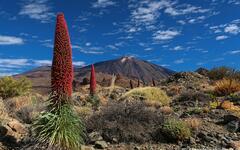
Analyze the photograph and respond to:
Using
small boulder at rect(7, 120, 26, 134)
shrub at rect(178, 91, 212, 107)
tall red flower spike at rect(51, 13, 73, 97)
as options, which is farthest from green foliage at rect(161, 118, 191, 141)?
shrub at rect(178, 91, 212, 107)

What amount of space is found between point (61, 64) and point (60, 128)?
4.56 feet

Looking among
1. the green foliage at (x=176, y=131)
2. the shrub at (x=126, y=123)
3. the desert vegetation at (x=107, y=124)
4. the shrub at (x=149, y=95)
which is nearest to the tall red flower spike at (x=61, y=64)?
the desert vegetation at (x=107, y=124)

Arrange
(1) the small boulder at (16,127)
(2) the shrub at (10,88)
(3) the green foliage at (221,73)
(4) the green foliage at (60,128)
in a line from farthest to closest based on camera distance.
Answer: (3) the green foliage at (221,73) → (2) the shrub at (10,88) → (1) the small boulder at (16,127) → (4) the green foliage at (60,128)

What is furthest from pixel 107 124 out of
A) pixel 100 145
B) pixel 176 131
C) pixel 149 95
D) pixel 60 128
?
pixel 149 95

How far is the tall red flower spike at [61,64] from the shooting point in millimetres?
9094

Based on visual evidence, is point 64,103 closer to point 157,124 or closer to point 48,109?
Answer: point 48,109

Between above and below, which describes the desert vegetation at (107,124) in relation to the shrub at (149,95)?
below

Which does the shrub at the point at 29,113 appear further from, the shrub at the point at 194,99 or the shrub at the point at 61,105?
the shrub at the point at 194,99

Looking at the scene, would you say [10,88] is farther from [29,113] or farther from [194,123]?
[194,123]

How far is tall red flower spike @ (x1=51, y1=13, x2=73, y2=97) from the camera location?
29.8 ft

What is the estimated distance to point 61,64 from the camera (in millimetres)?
9086

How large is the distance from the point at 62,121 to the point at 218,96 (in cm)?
1222

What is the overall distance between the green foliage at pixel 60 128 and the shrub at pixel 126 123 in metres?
2.45

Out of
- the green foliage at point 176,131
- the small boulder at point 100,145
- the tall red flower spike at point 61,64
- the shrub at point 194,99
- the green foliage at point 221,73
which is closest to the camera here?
the tall red flower spike at point 61,64
